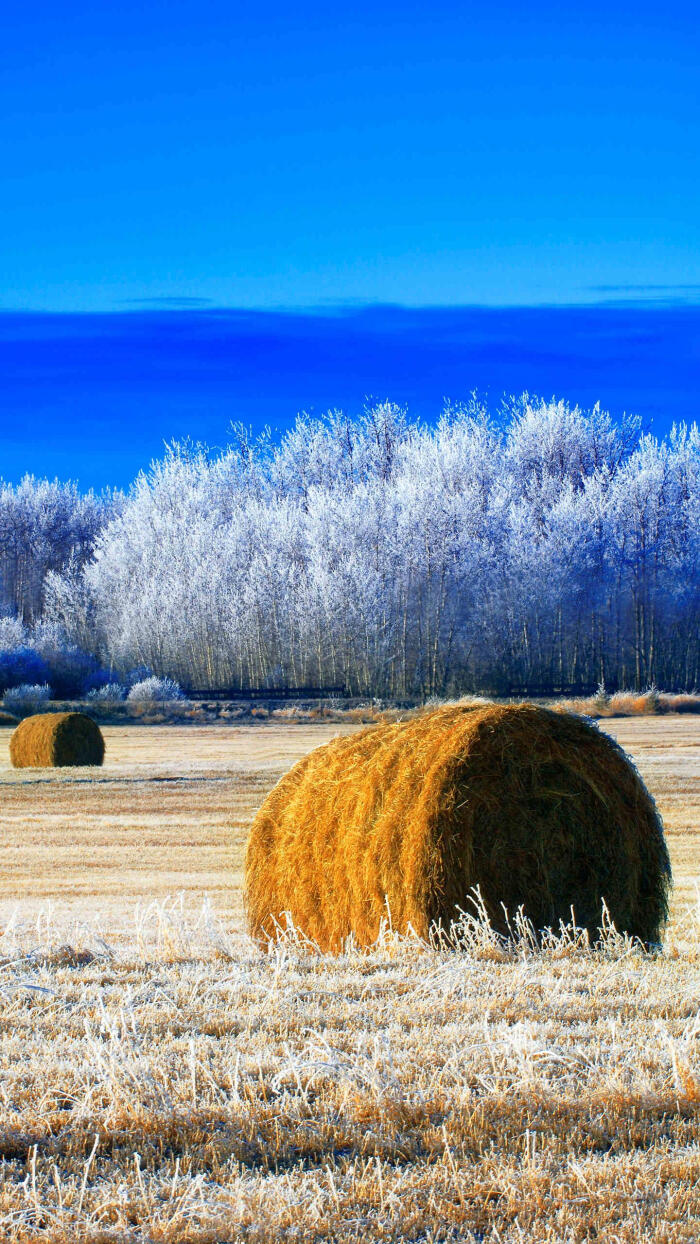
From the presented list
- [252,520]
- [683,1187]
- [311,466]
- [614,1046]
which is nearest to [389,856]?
[614,1046]

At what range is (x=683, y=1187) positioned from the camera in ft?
8.96

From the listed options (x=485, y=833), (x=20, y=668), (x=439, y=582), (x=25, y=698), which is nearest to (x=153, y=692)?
(x=25, y=698)

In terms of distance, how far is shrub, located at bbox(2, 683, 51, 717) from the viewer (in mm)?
41000

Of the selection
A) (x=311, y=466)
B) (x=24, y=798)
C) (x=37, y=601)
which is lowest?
(x=24, y=798)

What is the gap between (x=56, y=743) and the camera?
80.3 feet

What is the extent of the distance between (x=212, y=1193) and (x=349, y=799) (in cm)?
435

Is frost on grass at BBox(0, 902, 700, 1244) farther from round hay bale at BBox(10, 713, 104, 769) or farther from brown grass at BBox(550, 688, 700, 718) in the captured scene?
brown grass at BBox(550, 688, 700, 718)

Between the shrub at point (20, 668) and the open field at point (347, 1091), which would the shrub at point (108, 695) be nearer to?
the shrub at point (20, 668)

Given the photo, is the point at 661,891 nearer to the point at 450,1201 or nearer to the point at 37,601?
the point at 450,1201

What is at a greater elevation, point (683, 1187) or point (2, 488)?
point (2, 488)

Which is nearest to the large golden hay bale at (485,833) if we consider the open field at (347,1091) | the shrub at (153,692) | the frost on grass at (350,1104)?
the open field at (347,1091)

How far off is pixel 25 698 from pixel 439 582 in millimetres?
18424

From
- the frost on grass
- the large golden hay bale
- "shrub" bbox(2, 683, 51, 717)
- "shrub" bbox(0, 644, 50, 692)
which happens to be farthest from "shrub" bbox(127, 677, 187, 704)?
the frost on grass

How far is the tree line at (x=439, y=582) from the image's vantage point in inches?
1955
